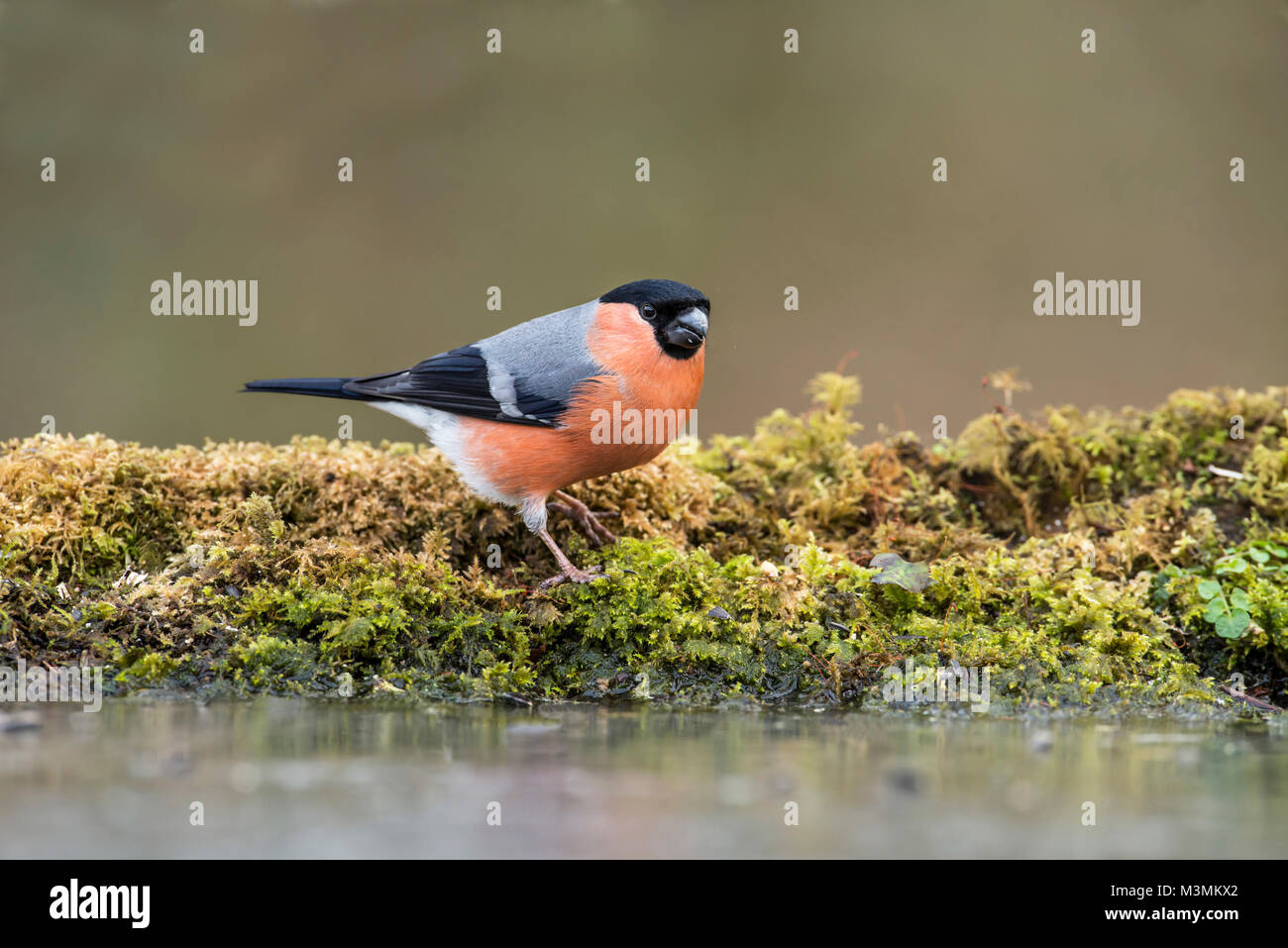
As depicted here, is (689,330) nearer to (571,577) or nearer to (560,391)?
(560,391)

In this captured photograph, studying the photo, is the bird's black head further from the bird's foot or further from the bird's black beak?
the bird's foot

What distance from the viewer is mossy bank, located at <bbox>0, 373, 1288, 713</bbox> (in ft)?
12.2

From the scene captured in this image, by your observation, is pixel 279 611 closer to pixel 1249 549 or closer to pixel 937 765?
pixel 937 765

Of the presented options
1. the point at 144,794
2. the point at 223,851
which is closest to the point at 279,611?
the point at 144,794

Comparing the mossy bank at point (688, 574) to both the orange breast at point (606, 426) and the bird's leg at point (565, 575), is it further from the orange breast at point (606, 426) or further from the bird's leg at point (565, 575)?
the orange breast at point (606, 426)

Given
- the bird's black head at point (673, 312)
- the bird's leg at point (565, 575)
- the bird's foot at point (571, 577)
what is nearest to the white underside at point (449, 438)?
the bird's leg at point (565, 575)

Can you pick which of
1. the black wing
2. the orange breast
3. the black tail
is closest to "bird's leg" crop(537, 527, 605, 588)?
the orange breast

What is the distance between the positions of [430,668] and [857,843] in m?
2.06

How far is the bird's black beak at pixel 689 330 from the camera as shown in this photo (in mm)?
4344

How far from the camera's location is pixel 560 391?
441cm

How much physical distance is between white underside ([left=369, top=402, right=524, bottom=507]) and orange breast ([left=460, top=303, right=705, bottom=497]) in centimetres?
4

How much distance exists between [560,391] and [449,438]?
1.85 feet

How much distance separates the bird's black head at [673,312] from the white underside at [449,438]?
3.01 ft

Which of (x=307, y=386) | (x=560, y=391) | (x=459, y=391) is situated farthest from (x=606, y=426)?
(x=307, y=386)
